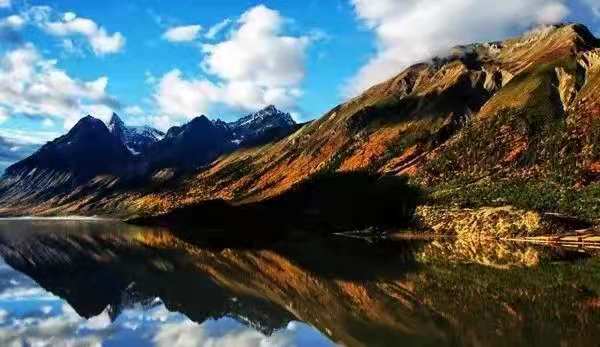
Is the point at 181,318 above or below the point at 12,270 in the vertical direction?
below

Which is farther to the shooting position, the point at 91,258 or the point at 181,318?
the point at 91,258

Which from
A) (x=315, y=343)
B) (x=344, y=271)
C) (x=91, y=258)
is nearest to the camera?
(x=315, y=343)

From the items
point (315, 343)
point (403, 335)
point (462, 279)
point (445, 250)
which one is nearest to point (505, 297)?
point (462, 279)

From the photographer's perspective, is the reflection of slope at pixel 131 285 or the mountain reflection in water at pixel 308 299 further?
the reflection of slope at pixel 131 285

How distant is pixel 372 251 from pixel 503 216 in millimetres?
60291

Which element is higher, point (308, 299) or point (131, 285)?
point (131, 285)

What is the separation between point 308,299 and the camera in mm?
86688

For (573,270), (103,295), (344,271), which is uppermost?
(103,295)

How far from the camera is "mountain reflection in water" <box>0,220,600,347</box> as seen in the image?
62406 millimetres

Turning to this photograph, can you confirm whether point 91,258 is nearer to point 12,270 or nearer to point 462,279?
point 12,270

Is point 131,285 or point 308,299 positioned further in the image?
point 131,285

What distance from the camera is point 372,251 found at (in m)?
157

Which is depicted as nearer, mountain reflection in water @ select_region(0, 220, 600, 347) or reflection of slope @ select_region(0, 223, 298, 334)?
mountain reflection in water @ select_region(0, 220, 600, 347)

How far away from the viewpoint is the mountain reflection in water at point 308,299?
6241 cm
